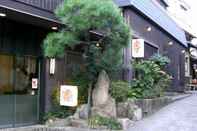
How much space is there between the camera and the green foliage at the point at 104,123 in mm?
13648

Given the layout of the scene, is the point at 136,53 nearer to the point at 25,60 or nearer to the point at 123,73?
the point at 123,73

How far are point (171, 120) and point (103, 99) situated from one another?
305cm

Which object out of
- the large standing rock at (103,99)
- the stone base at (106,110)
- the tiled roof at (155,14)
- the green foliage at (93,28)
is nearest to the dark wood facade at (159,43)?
the tiled roof at (155,14)

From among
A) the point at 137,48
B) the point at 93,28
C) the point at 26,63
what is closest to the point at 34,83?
the point at 26,63

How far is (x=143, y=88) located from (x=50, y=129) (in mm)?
5630

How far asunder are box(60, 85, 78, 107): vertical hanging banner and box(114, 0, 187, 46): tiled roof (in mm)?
7094

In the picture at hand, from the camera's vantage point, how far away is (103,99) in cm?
1429

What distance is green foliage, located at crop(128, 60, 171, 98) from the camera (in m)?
17.8

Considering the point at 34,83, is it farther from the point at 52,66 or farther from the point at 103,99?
the point at 103,99

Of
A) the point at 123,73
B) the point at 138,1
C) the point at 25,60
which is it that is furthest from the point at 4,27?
the point at 138,1

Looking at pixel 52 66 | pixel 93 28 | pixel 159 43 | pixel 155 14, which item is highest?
pixel 155 14

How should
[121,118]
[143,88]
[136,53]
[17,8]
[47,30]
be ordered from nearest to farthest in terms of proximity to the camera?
[17,8] < [121,118] < [47,30] < [143,88] < [136,53]

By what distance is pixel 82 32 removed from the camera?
45.1 ft

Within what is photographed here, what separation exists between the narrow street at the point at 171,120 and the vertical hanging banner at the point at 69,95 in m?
2.17
